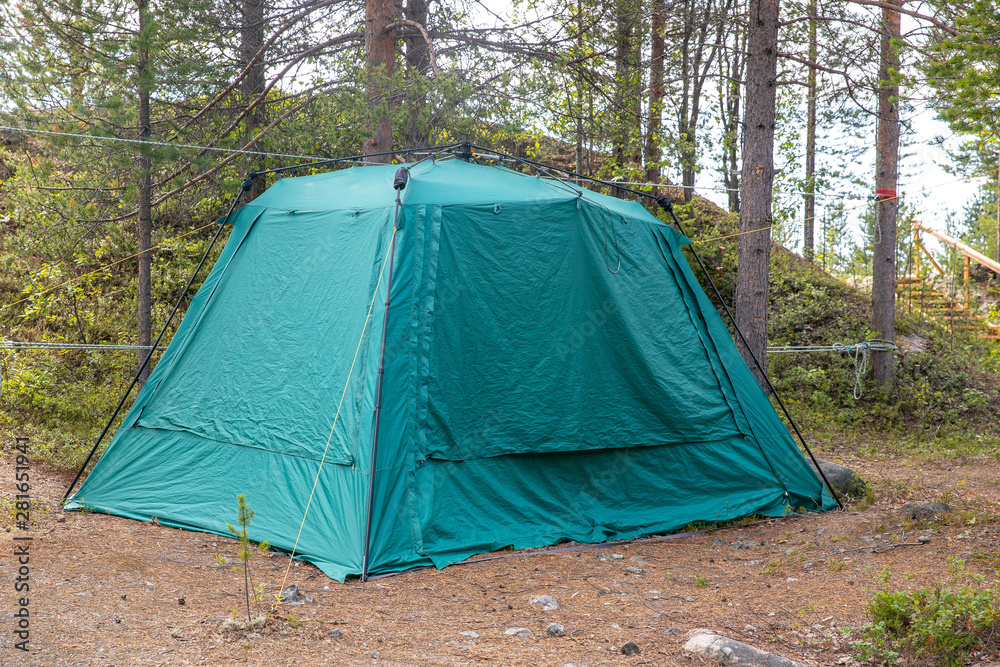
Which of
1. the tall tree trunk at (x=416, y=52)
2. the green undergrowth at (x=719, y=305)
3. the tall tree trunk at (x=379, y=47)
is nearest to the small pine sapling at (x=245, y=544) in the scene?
the green undergrowth at (x=719, y=305)

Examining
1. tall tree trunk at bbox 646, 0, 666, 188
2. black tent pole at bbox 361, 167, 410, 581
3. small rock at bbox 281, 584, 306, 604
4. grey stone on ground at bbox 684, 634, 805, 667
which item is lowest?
small rock at bbox 281, 584, 306, 604

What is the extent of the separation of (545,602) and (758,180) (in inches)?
181

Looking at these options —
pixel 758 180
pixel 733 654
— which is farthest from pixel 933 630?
pixel 758 180

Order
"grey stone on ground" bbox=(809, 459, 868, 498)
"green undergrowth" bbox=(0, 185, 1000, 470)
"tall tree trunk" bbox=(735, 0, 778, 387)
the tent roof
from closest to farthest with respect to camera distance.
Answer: the tent roof < "grey stone on ground" bbox=(809, 459, 868, 498) < "tall tree trunk" bbox=(735, 0, 778, 387) < "green undergrowth" bbox=(0, 185, 1000, 470)

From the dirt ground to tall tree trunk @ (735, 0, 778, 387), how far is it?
207 centimetres

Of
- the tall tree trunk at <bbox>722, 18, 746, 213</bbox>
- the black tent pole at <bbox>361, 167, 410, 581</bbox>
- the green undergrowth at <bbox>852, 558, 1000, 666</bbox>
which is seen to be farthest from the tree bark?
the green undergrowth at <bbox>852, 558, 1000, 666</bbox>

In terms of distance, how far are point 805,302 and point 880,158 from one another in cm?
252

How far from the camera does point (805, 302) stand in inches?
438

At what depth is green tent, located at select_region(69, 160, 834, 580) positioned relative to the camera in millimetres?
4473

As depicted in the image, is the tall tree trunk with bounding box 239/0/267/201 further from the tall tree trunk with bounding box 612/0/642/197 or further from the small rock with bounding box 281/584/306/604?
the small rock with bounding box 281/584/306/604

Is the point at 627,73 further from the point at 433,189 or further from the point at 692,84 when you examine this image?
the point at 433,189

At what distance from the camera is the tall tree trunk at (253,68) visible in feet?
27.5

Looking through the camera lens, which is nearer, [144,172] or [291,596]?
[291,596]

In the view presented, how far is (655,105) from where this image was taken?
31.9ft
